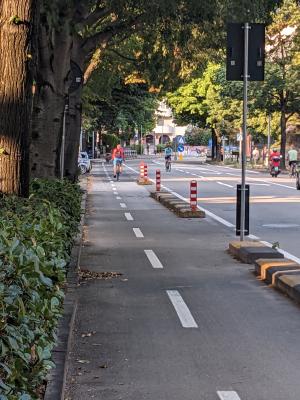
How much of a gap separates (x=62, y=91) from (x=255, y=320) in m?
7.69

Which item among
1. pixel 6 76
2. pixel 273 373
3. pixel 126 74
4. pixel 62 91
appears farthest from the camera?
pixel 126 74

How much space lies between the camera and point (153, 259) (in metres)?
11.6

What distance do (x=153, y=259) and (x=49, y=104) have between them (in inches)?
154

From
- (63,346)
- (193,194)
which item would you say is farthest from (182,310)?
(193,194)

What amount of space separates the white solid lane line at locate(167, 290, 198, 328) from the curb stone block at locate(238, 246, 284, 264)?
2314mm

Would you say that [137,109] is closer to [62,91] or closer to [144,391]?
[62,91]

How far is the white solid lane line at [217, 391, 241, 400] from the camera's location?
5.02m

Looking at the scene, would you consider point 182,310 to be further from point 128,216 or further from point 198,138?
point 198,138

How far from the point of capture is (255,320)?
24.5 feet

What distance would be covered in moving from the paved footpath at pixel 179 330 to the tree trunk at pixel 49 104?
1872 millimetres

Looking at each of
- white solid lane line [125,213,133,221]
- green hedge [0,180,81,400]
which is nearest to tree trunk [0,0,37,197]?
green hedge [0,180,81,400]

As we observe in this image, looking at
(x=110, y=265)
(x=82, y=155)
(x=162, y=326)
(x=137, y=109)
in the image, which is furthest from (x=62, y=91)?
(x=82, y=155)

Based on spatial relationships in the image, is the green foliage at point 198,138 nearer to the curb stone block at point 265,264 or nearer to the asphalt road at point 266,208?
the asphalt road at point 266,208

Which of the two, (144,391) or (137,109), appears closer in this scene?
(144,391)
